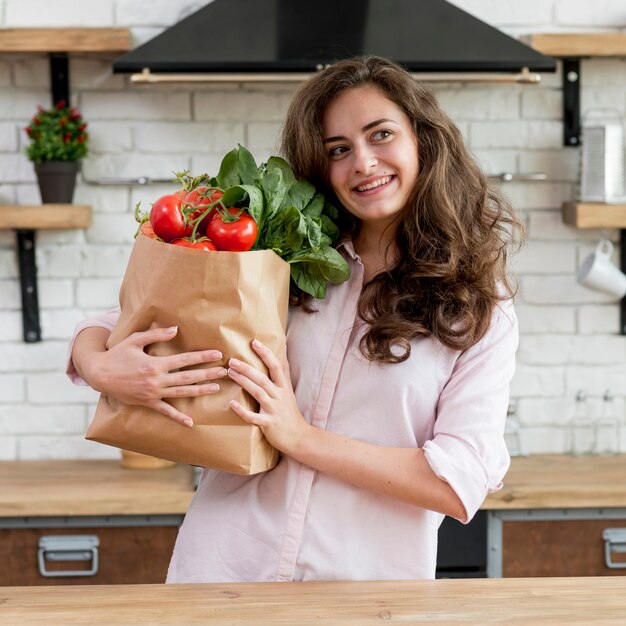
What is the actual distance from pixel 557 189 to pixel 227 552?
1.73 meters

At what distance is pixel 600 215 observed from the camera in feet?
8.54

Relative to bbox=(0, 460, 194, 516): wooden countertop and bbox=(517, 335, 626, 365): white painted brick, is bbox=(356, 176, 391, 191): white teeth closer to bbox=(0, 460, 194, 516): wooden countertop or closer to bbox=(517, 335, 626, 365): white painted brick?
bbox=(0, 460, 194, 516): wooden countertop

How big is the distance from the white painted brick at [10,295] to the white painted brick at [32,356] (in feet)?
0.28

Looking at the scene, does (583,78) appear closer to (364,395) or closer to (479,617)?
(364,395)

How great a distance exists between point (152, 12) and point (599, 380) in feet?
5.50

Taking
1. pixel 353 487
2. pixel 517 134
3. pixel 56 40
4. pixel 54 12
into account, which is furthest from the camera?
pixel 517 134

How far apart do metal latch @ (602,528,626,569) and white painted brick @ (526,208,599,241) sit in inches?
34.2

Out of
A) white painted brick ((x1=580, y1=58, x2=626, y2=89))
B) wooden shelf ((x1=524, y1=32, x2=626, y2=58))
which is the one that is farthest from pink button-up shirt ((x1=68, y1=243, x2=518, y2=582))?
white painted brick ((x1=580, y1=58, x2=626, y2=89))

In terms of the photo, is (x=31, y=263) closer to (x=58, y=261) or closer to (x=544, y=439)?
(x=58, y=261)

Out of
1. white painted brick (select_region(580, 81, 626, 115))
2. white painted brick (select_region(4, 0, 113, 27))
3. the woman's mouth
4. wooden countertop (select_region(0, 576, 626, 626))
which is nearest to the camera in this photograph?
wooden countertop (select_region(0, 576, 626, 626))

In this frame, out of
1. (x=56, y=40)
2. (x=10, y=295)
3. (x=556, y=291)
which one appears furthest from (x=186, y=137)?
(x=556, y=291)

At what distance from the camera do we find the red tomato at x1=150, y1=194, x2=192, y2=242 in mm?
1287

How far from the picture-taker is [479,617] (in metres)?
1.18

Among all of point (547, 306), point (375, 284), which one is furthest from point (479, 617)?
point (547, 306)
